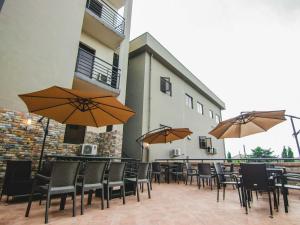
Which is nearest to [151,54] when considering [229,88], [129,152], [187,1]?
[187,1]

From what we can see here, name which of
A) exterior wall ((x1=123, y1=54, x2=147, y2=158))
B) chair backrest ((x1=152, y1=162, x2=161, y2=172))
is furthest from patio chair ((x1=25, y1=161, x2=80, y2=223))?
exterior wall ((x1=123, y1=54, x2=147, y2=158))

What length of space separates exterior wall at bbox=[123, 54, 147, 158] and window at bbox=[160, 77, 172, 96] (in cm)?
149

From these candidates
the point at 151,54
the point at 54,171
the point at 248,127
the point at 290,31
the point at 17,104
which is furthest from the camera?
the point at 151,54

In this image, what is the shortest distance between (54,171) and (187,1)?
31.4 feet

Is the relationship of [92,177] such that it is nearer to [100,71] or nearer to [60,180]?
[60,180]

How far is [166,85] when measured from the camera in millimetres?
10469

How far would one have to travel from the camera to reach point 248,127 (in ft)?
16.9

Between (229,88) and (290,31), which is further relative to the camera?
(229,88)

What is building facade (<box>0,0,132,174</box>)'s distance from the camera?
460 centimetres

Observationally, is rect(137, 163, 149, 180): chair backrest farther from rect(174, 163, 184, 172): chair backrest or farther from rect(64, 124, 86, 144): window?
rect(174, 163, 184, 172): chair backrest

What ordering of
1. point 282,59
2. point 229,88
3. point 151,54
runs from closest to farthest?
1. point 151,54
2. point 282,59
3. point 229,88

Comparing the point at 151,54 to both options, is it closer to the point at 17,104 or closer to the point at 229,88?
the point at 17,104

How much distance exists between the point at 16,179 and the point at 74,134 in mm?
3112

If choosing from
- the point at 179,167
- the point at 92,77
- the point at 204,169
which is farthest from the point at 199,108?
the point at 92,77
